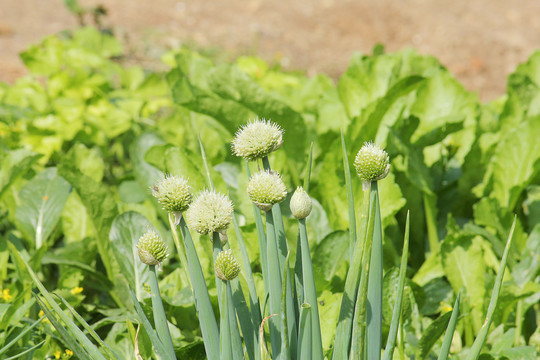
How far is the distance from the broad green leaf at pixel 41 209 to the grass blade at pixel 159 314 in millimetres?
915

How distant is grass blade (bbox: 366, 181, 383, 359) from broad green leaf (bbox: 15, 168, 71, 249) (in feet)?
3.69

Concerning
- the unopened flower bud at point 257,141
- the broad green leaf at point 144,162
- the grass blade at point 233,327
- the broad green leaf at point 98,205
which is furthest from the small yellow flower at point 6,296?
the unopened flower bud at point 257,141

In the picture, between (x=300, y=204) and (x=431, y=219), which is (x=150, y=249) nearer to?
(x=300, y=204)

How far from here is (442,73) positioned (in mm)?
2143

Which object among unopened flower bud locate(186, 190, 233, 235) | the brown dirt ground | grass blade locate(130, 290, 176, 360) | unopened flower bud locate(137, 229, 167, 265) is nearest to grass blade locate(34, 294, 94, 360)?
grass blade locate(130, 290, 176, 360)

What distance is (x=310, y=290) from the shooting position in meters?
→ 1.04

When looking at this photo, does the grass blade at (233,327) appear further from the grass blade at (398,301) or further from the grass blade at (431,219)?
the grass blade at (431,219)

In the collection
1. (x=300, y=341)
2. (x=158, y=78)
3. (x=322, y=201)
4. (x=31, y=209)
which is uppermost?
(x=158, y=78)

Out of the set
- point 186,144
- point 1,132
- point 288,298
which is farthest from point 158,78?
point 288,298

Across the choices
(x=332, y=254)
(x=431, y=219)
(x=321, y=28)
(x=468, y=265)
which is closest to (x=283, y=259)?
(x=332, y=254)

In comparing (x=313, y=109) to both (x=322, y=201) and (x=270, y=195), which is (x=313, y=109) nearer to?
(x=322, y=201)

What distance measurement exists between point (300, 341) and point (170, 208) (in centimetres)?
33

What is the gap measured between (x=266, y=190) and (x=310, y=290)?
20 cm

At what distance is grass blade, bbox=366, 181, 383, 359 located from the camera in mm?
1045
